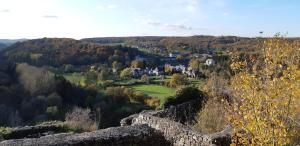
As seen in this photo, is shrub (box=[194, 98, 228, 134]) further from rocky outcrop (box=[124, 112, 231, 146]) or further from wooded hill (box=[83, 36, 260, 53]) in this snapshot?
wooded hill (box=[83, 36, 260, 53])

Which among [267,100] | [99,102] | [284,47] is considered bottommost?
[99,102]

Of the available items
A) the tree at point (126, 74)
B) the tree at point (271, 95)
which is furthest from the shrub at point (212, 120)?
the tree at point (126, 74)

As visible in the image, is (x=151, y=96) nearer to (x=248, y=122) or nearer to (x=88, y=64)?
(x=88, y=64)

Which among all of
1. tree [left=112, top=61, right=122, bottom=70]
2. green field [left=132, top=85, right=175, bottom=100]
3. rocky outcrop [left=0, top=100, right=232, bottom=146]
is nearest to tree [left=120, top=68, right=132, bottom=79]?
tree [left=112, top=61, right=122, bottom=70]

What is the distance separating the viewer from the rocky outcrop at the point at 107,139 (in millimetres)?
10789

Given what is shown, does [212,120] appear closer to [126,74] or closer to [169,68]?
[169,68]

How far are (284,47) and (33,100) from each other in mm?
34196

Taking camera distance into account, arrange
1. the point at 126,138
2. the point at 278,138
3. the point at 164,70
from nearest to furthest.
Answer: the point at 278,138
the point at 126,138
the point at 164,70

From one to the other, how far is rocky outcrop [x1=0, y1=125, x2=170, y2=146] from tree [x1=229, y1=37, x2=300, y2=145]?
11.8 ft

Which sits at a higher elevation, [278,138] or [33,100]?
[278,138]

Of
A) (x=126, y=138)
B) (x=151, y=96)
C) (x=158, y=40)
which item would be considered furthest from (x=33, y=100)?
(x=158, y=40)

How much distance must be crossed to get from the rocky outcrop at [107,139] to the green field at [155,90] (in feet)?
85.5

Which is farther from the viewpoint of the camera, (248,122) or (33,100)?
(33,100)

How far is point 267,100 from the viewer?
8.30m
